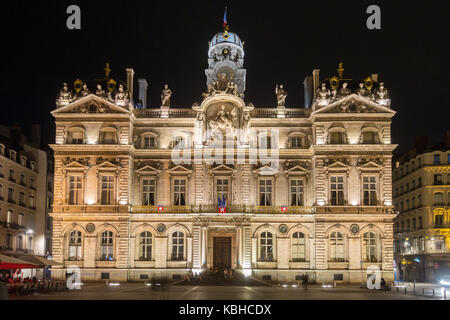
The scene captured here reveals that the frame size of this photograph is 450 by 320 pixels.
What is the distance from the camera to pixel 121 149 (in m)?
55.0

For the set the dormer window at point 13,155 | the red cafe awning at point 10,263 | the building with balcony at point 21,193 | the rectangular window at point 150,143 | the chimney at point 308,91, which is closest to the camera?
the red cafe awning at point 10,263

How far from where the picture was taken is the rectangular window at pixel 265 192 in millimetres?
56188

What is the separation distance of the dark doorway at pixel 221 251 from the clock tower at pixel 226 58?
22850 mm

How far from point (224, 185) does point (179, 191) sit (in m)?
4.39

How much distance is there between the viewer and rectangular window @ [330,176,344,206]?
54844 mm

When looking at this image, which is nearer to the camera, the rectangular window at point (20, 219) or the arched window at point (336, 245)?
the arched window at point (336, 245)

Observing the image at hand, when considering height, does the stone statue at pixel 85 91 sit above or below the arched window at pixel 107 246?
above

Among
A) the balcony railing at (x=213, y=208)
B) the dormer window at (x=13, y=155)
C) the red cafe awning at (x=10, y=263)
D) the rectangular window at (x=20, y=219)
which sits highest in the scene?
the dormer window at (x=13, y=155)

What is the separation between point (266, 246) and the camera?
55.3 meters

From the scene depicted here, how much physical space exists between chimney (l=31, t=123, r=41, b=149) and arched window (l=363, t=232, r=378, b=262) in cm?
4174

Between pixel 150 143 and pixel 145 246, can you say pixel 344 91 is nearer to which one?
pixel 150 143

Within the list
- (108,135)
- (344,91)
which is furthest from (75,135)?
(344,91)

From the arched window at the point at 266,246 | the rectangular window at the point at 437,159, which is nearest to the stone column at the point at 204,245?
the arched window at the point at 266,246

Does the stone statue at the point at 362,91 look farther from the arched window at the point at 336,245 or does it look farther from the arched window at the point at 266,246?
the arched window at the point at 266,246
